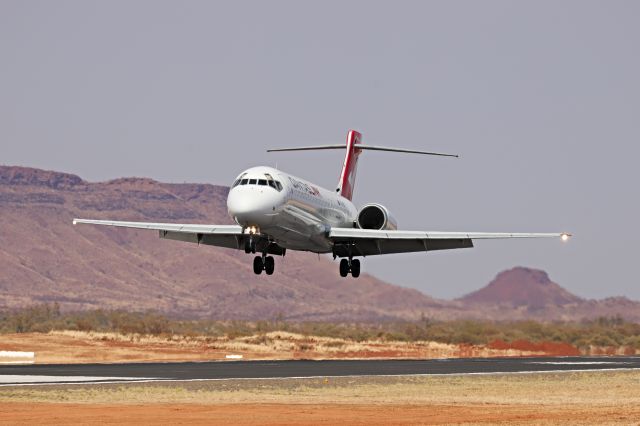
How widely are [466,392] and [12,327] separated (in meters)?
76.8

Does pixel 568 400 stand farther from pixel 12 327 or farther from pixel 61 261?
pixel 61 261

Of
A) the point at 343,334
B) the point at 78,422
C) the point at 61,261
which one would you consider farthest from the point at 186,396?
the point at 61,261

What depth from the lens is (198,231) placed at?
4747 centimetres

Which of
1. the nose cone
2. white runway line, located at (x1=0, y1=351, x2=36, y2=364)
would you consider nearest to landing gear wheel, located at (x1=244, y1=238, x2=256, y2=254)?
the nose cone

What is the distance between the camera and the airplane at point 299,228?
42469 millimetres

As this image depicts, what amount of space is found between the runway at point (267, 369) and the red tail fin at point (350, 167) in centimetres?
1033

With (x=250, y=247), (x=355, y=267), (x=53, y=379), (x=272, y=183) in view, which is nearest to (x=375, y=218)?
(x=355, y=267)

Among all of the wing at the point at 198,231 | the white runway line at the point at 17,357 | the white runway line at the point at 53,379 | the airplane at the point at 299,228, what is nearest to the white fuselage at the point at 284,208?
the airplane at the point at 299,228

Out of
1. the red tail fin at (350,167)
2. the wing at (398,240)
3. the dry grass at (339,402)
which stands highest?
the red tail fin at (350,167)

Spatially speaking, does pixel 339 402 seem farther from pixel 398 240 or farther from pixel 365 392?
pixel 398 240

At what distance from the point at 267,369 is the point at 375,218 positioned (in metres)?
9.37

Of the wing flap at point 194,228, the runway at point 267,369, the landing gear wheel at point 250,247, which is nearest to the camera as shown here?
the runway at point 267,369

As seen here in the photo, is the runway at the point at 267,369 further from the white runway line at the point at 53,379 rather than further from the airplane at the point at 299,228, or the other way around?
the airplane at the point at 299,228

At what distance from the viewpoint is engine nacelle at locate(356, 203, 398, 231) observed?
5484cm
